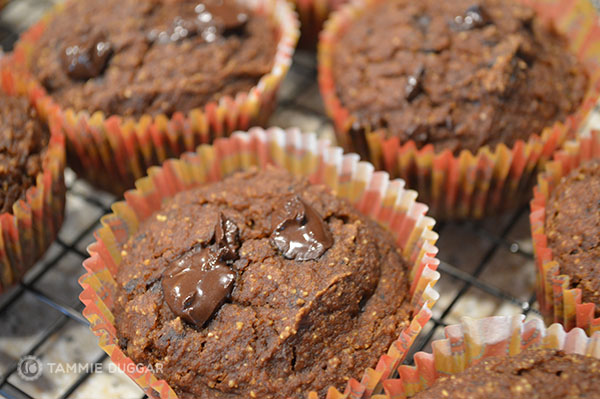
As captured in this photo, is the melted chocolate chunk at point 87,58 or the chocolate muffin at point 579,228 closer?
the chocolate muffin at point 579,228

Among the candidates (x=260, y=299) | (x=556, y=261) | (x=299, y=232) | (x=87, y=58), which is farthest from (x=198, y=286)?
(x=87, y=58)

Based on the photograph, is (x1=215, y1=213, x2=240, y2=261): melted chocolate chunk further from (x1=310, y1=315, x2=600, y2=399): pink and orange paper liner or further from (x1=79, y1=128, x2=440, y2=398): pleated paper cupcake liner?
(x1=310, y1=315, x2=600, y2=399): pink and orange paper liner

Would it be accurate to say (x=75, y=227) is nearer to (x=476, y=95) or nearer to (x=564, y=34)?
(x=476, y=95)

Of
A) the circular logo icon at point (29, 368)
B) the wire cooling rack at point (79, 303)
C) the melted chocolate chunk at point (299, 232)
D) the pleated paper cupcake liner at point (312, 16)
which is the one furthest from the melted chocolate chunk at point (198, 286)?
the pleated paper cupcake liner at point (312, 16)

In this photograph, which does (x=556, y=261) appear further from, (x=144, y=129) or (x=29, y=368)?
(x=29, y=368)

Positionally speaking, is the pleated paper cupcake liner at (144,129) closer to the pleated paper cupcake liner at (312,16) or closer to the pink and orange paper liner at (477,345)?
the pleated paper cupcake liner at (312,16)

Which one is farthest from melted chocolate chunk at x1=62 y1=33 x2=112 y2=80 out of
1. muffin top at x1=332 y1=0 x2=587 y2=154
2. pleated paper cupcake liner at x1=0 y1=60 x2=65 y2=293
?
muffin top at x1=332 y1=0 x2=587 y2=154

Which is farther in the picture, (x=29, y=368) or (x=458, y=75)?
(x=458, y=75)

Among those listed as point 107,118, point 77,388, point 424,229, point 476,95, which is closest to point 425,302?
point 424,229
